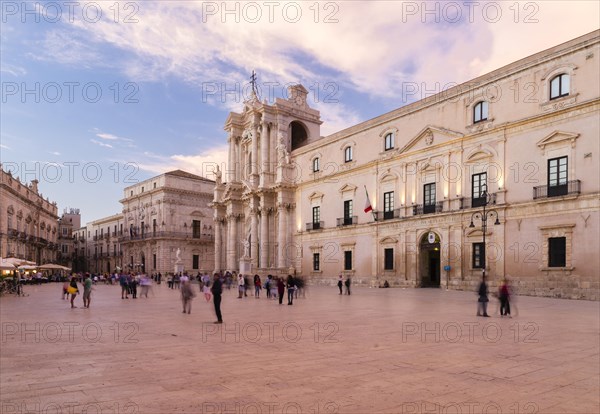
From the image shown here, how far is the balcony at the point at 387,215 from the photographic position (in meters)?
34.2

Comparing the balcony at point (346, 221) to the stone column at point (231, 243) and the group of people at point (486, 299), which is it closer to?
the stone column at point (231, 243)

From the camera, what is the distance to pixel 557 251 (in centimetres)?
2442

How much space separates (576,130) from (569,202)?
3.58 meters

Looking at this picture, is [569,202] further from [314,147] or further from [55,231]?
[55,231]

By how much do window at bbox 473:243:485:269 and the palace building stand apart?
0.06 meters

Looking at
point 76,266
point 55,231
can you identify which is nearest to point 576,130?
point 55,231

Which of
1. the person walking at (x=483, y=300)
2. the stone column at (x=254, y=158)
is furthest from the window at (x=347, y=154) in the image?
the person walking at (x=483, y=300)

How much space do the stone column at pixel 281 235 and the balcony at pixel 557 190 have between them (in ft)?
75.7

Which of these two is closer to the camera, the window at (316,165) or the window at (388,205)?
the window at (388,205)

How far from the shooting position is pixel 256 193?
46125mm

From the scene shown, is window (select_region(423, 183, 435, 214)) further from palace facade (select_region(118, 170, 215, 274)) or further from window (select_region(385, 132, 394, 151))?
palace facade (select_region(118, 170, 215, 274))

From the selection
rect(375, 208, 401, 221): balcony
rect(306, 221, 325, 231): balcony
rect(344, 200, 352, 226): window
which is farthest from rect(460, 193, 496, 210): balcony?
rect(306, 221, 325, 231): balcony

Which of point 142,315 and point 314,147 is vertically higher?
point 314,147

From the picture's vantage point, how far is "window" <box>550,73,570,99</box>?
24.6 meters
